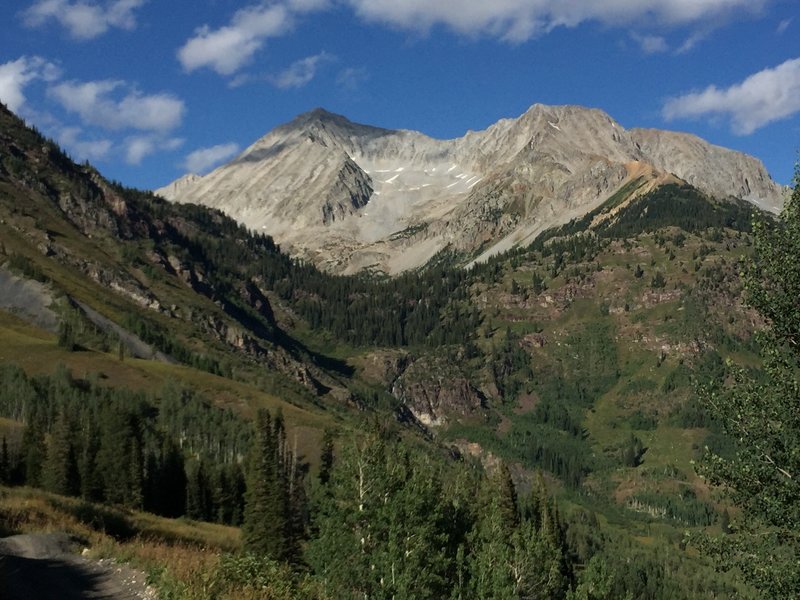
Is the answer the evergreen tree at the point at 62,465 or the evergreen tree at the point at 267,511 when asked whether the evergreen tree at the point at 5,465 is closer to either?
the evergreen tree at the point at 62,465

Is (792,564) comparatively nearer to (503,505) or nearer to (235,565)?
(235,565)

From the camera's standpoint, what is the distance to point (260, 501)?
87125 mm

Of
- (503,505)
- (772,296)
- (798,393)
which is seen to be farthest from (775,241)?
(503,505)

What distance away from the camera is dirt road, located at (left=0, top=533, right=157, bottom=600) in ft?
76.4

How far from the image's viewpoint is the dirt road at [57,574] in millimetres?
23281

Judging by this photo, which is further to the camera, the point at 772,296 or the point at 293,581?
the point at 772,296

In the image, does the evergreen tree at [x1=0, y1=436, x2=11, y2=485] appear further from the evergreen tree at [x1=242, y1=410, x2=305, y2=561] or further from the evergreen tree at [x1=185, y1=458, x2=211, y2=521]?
the evergreen tree at [x1=242, y1=410, x2=305, y2=561]

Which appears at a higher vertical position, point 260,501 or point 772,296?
point 772,296

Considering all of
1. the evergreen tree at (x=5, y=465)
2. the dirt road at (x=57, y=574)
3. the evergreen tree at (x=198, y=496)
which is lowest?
the evergreen tree at (x=198, y=496)

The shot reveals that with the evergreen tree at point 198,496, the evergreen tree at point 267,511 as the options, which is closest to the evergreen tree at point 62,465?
the evergreen tree at point 198,496

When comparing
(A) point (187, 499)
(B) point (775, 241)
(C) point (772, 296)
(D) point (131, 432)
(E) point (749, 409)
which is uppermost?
(B) point (775, 241)

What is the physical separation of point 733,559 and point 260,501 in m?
66.8

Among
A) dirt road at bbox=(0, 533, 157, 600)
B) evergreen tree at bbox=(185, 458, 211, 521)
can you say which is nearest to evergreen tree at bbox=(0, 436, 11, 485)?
evergreen tree at bbox=(185, 458, 211, 521)

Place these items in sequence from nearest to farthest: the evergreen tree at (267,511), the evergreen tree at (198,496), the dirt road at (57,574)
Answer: the dirt road at (57,574), the evergreen tree at (267,511), the evergreen tree at (198,496)
